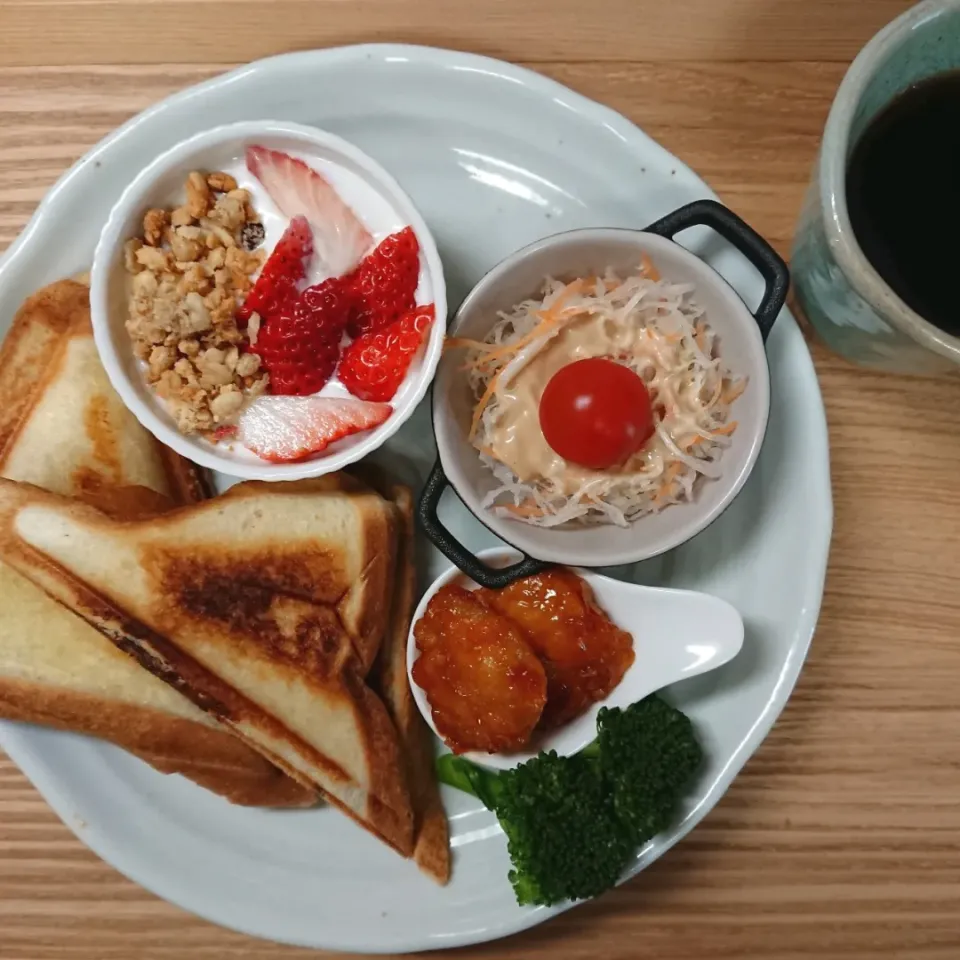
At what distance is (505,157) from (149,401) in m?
0.74

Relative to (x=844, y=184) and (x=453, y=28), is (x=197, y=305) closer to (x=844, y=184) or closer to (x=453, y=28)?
(x=453, y=28)

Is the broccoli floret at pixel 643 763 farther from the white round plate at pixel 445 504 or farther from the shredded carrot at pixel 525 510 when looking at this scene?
the shredded carrot at pixel 525 510

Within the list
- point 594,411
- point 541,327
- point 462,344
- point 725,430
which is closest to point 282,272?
point 462,344

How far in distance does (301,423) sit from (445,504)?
1.14 ft

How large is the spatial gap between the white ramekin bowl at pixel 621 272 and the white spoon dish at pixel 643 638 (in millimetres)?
85

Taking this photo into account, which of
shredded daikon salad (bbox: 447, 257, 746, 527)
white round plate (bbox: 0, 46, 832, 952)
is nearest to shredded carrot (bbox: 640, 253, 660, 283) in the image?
shredded daikon salad (bbox: 447, 257, 746, 527)

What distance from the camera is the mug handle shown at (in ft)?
4.51

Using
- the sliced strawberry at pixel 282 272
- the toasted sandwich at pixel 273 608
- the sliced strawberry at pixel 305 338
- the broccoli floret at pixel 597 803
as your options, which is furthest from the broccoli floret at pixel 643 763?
the sliced strawberry at pixel 282 272

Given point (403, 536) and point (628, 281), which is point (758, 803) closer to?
point (403, 536)

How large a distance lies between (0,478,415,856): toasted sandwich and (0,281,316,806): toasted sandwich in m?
0.07

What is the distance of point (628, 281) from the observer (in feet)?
4.61

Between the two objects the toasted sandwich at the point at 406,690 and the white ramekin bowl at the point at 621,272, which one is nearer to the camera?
the white ramekin bowl at the point at 621,272

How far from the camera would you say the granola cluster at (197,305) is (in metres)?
1.31

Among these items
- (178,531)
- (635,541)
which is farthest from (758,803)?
(178,531)
